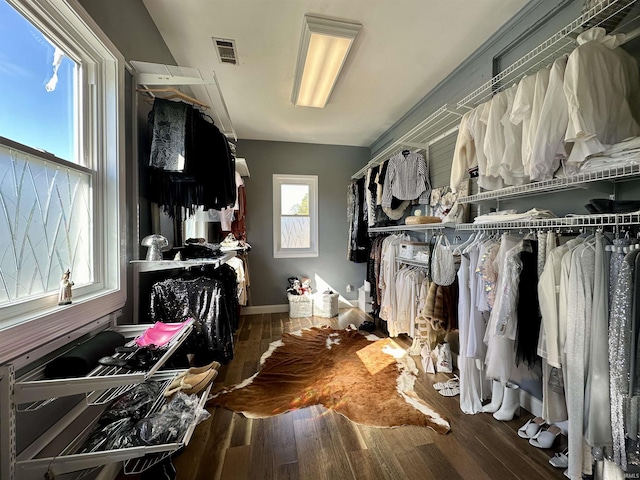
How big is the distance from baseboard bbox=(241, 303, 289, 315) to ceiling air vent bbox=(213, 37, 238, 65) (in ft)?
10.7

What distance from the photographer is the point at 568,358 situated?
1.18m

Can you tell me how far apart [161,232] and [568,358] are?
249 centimetres

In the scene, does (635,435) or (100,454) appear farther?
(635,435)

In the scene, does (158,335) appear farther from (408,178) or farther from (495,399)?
(408,178)

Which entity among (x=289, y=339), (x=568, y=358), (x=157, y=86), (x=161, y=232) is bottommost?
(x=289, y=339)

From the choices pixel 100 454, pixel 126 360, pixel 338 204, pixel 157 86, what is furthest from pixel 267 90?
pixel 100 454

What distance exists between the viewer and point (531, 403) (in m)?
1.80

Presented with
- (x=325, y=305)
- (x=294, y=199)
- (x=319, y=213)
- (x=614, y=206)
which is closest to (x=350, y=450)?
(x=614, y=206)

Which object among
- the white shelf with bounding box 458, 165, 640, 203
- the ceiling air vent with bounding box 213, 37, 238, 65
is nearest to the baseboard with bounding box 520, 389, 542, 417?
the white shelf with bounding box 458, 165, 640, 203

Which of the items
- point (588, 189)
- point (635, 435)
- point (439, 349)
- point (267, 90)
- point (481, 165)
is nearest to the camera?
point (635, 435)

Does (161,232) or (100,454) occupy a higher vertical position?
(161,232)

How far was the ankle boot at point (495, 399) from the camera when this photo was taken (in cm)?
181

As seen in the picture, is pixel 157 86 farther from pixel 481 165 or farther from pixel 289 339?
pixel 289 339

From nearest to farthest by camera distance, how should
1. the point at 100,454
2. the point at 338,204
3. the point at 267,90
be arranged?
the point at 100,454
the point at 267,90
the point at 338,204
